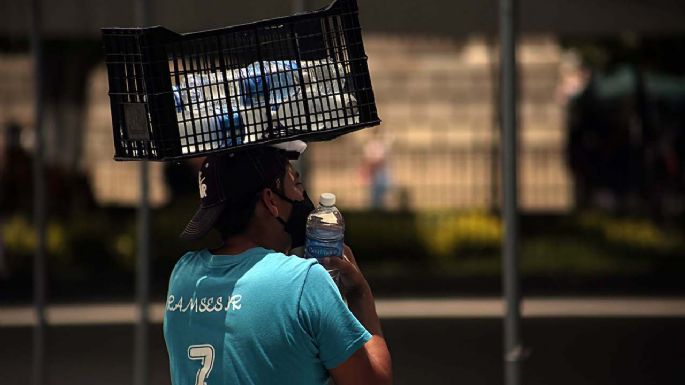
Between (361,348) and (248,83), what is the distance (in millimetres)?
636

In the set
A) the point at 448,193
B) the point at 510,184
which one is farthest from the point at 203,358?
the point at 448,193

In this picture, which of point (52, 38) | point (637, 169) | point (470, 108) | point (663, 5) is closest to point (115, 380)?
point (663, 5)

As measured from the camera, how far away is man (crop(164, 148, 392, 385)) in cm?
292

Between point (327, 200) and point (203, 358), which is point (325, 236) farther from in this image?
point (203, 358)

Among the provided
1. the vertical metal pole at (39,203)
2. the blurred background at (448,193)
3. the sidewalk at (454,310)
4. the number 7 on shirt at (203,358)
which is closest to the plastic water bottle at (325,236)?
the number 7 on shirt at (203,358)

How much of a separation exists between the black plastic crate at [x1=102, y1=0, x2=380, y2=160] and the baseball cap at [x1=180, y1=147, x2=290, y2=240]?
3 centimetres

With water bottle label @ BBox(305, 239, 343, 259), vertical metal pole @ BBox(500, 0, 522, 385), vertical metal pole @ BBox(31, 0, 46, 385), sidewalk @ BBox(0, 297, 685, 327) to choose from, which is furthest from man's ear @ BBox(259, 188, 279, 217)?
sidewalk @ BBox(0, 297, 685, 327)

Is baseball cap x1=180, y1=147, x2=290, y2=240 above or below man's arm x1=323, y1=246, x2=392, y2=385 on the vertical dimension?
above

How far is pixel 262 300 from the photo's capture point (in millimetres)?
2953

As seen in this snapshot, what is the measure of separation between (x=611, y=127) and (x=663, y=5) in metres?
9.05

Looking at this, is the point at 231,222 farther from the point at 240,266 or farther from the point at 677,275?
the point at 677,275

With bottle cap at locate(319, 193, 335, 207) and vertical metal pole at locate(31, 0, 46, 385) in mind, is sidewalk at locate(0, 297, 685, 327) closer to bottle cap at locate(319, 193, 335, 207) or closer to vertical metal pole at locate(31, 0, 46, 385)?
vertical metal pole at locate(31, 0, 46, 385)

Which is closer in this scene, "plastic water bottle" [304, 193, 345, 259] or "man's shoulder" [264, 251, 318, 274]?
"man's shoulder" [264, 251, 318, 274]

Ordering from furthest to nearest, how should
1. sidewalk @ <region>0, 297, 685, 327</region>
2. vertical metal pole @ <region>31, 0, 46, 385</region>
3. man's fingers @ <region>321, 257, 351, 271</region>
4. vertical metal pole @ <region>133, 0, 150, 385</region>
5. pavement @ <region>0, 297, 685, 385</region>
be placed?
sidewalk @ <region>0, 297, 685, 327</region> < pavement @ <region>0, 297, 685, 385</region> < vertical metal pole @ <region>31, 0, 46, 385</region> < vertical metal pole @ <region>133, 0, 150, 385</region> < man's fingers @ <region>321, 257, 351, 271</region>
